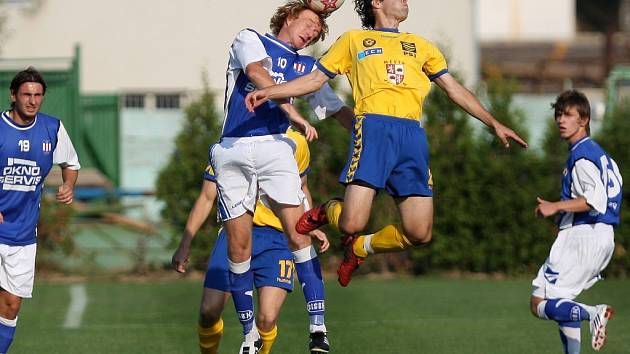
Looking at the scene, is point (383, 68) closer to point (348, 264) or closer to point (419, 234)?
point (419, 234)

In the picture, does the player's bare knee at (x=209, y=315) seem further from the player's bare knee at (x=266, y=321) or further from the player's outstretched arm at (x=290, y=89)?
the player's outstretched arm at (x=290, y=89)

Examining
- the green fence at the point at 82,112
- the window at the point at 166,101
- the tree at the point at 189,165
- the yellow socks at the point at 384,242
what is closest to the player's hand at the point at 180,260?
the yellow socks at the point at 384,242

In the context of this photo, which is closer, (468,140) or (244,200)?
(244,200)

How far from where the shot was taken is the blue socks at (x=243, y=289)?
9211mm

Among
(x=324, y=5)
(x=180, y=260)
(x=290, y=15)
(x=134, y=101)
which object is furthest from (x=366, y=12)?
(x=134, y=101)

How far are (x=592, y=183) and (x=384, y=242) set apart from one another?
1538 millimetres

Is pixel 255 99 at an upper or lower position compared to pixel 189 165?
upper

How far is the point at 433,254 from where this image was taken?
1902cm

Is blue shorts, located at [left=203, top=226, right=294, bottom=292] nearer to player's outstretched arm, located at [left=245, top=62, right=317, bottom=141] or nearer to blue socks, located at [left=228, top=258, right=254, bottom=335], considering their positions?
blue socks, located at [left=228, top=258, right=254, bottom=335]

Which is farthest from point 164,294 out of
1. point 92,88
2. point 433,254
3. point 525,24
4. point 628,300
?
point 525,24

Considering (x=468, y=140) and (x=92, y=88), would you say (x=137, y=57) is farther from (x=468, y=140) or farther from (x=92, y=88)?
(x=468, y=140)

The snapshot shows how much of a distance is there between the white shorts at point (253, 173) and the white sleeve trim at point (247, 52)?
1.71 ft

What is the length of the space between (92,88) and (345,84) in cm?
606

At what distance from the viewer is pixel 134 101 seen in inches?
1073
